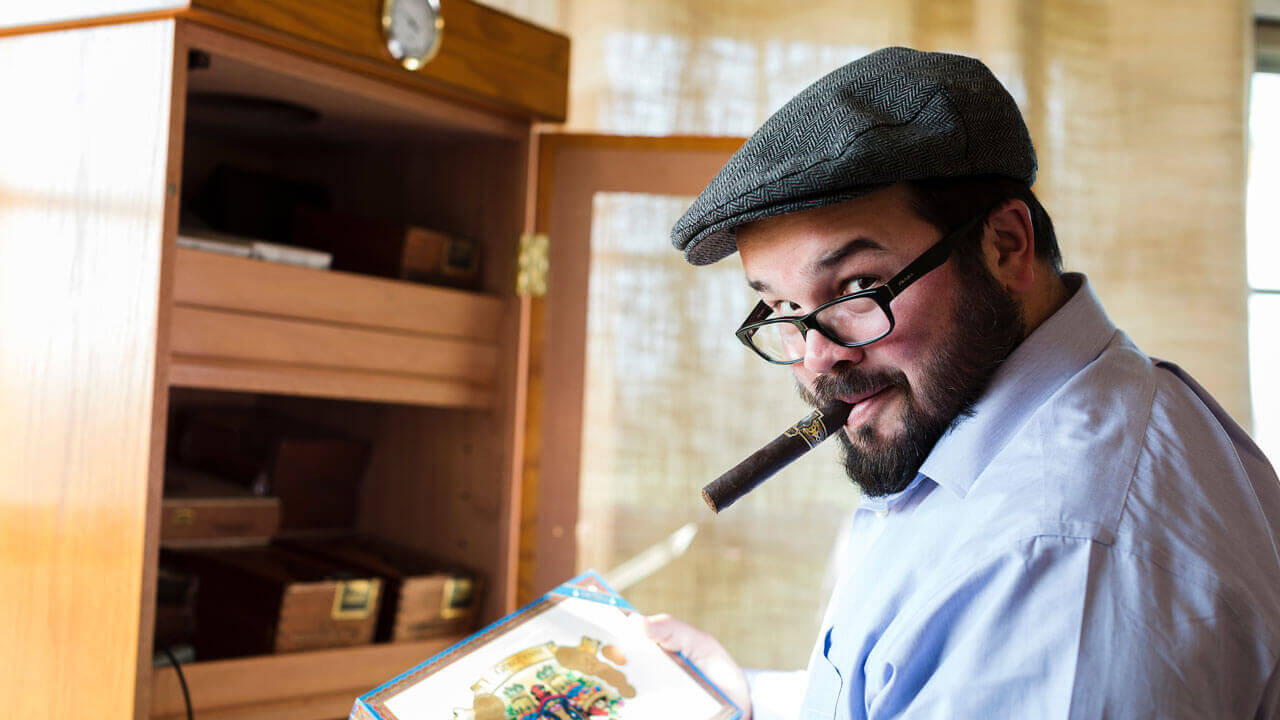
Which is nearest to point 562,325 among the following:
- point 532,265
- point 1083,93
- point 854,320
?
point 532,265

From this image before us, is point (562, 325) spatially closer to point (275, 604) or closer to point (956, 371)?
point (275, 604)

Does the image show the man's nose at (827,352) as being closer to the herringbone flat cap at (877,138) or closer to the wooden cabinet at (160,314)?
the herringbone flat cap at (877,138)

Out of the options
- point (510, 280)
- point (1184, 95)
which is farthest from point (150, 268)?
point (1184, 95)

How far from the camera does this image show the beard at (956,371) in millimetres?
813

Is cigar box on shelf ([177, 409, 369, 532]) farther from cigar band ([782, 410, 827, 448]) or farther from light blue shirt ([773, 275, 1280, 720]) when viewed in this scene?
light blue shirt ([773, 275, 1280, 720])

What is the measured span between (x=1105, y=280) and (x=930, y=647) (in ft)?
5.37

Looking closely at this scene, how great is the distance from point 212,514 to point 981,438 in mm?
1202

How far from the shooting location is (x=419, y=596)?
4.85 ft

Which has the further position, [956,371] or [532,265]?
[532,265]

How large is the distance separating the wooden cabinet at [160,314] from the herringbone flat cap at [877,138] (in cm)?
65

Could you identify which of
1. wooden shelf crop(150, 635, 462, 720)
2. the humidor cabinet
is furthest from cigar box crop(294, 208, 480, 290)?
wooden shelf crop(150, 635, 462, 720)

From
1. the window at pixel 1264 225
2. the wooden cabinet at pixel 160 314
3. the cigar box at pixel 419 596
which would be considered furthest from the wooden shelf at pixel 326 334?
the window at pixel 1264 225

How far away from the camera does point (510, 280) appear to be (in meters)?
1.54

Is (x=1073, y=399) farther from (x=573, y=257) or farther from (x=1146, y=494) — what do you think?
(x=573, y=257)
